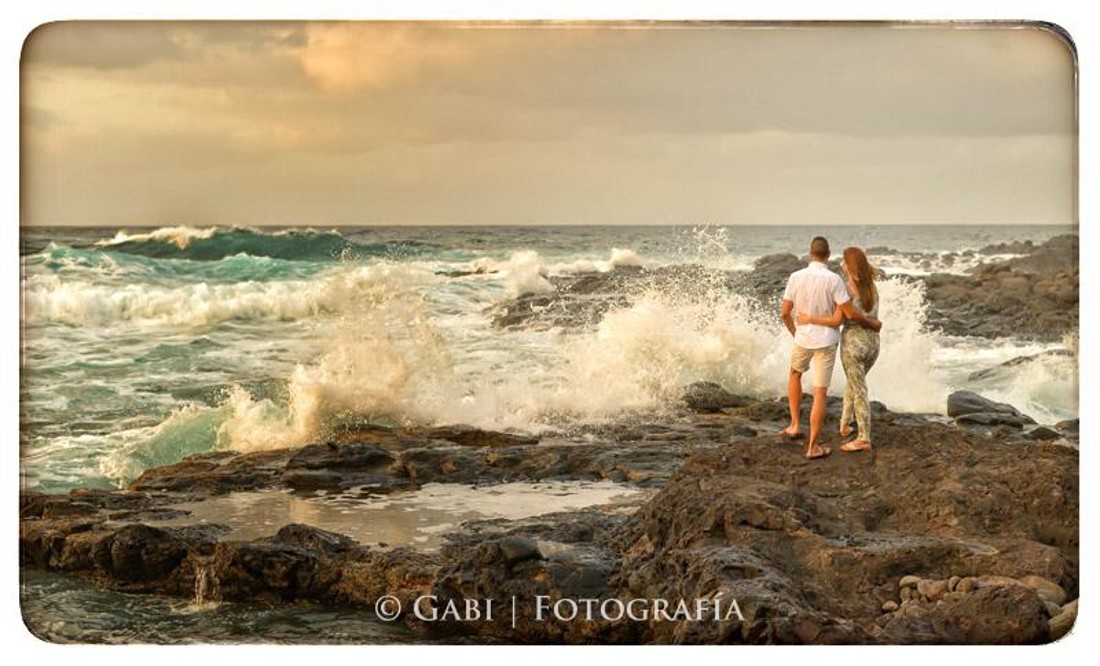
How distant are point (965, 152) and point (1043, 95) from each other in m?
0.64

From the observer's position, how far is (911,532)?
32.1 ft

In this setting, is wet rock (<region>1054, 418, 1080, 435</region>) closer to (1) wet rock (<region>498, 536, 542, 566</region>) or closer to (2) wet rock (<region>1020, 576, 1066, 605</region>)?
(2) wet rock (<region>1020, 576, 1066, 605</region>)

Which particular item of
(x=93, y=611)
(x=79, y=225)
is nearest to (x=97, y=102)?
(x=79, y=225)

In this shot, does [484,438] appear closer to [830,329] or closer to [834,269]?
[830,329]

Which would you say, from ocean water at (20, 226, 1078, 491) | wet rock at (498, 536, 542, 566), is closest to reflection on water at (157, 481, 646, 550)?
wet rock at (498, 536, 542, 566)

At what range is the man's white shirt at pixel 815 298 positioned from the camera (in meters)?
10.0

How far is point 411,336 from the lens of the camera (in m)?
10.3

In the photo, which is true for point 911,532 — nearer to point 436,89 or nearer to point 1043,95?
point 1043,95

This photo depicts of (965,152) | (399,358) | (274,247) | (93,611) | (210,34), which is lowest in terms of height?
(93,611)

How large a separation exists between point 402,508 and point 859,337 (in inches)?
133

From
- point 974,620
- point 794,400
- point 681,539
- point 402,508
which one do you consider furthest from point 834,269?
point 402,508

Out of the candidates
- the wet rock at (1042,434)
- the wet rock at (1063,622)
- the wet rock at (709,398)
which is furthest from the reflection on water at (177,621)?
the wet rock at (1042,434)

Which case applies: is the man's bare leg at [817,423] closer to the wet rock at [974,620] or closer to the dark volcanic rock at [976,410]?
the dark volcanic rock at [976,410]

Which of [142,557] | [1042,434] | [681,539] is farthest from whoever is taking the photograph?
[1042,434]
